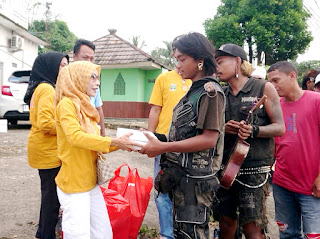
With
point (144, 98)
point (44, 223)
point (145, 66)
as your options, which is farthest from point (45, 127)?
point (144, 98)

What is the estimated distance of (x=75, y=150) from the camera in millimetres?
2262

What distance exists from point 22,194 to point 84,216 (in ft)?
8.64

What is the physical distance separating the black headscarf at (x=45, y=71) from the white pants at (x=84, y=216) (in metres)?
1.20

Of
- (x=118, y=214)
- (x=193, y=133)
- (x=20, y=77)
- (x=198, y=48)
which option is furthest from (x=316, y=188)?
(x=20, y=77)

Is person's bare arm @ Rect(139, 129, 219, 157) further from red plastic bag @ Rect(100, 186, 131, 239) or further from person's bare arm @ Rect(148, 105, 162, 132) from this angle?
person's bare arm @ Rect(148, 105, 162, 132)

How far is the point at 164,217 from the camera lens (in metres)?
3.23

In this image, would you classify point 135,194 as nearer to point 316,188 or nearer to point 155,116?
point 155,116

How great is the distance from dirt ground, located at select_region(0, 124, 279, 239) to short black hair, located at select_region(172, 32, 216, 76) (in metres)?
2.39

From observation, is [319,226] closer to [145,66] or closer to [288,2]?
[145,66]

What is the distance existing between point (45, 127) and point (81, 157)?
2.18 ft

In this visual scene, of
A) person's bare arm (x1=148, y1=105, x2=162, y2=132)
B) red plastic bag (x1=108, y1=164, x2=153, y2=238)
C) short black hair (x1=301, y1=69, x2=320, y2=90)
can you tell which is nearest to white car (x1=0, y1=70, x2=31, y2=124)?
person's bare arm (x1=148, y1=105, x2=162, y2=132)

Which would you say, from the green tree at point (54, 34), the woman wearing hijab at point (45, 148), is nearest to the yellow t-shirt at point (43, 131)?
the woman wearing hijab at point (45, 148)

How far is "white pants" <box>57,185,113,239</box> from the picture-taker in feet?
7.30

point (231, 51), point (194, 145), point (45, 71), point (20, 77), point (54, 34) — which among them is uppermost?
point (54, 34)
